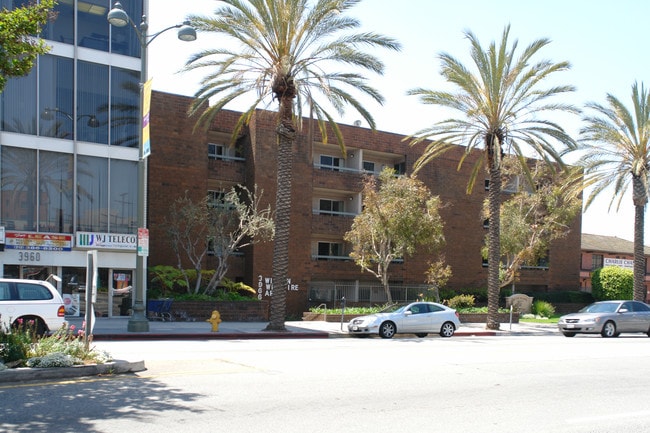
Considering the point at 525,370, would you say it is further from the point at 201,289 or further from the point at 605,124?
the point at 605,124

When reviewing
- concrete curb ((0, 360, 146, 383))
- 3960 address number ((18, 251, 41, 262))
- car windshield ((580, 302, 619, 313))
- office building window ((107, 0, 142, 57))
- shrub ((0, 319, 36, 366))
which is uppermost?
office building window ((107, 0, 142, 57))

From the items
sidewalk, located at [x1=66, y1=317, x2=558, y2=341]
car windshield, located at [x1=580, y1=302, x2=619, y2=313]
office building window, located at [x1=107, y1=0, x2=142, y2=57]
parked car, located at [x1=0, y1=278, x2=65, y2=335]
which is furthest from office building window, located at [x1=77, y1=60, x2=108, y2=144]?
car windshield, located at [x1=580, y1=302, x2=619, y2=313]

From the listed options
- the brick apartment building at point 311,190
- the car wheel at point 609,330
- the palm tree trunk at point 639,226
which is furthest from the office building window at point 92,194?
the palm tree trunk at point 639,226

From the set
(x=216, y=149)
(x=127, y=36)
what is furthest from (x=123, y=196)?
(x=216, y=149)

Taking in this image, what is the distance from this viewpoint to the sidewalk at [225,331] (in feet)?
66.6

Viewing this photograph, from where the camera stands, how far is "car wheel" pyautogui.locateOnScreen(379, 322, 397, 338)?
2269 cm

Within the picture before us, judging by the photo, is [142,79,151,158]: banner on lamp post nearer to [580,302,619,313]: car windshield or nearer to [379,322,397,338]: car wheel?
[379,322,397,338]: car wheel

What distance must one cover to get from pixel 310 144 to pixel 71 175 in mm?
9444

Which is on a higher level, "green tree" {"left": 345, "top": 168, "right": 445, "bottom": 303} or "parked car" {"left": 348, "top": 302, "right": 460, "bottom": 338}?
"green tree" {"left": 345, "top": 168, "right": 445, "bottom": 303}

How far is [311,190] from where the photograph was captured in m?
35.5

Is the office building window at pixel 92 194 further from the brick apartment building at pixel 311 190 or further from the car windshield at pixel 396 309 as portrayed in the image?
the car windshield at pixel 396 309

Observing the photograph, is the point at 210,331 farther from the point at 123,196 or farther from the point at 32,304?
the point at 123,196

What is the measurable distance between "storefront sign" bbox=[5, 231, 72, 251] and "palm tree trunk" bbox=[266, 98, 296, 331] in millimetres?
8344

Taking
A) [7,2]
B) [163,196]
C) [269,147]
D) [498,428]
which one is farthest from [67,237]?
[498,428]
